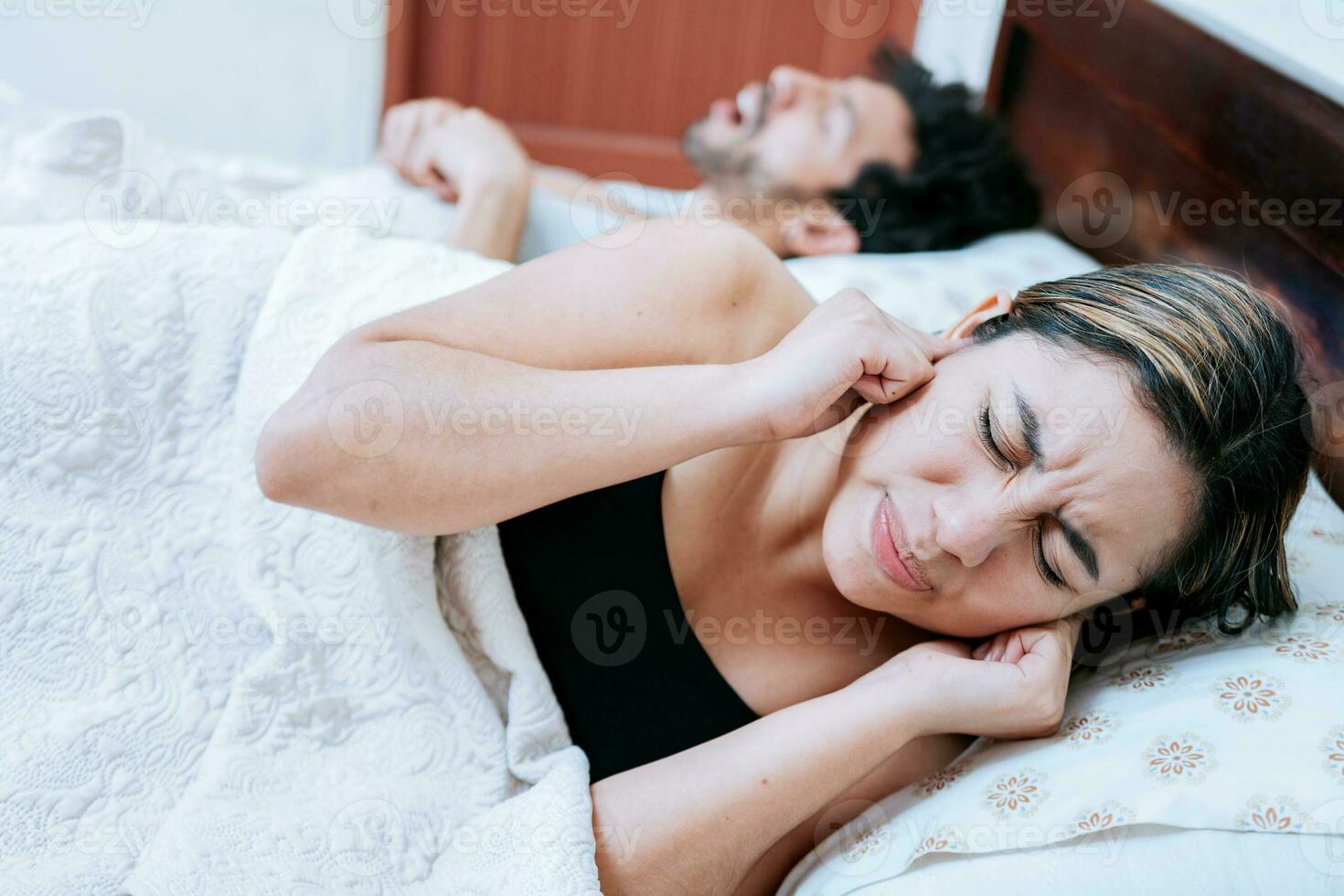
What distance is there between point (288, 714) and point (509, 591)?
23cm

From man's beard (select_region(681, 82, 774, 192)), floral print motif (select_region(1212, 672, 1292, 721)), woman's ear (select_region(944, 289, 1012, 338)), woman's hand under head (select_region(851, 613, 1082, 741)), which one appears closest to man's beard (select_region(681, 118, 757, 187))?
man's beard (select_region(681, 82, 774, 192))

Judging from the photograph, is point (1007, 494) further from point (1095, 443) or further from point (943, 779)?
point (943, 779)

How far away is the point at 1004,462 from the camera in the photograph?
0.96m

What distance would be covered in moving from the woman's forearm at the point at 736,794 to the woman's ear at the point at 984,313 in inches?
14.7

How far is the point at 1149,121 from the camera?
1670mm

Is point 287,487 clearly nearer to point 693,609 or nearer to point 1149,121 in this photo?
point 693,609

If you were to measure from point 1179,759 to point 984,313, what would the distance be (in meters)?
0.47

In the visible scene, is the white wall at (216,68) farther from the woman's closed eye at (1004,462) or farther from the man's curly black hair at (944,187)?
the woman's closed eye at (1004,462)

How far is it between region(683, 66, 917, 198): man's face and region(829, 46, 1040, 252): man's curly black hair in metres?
0.04

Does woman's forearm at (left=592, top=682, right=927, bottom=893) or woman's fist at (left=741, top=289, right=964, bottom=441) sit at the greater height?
woman's fist at (left=741, top=289, right=964, bottom=441)

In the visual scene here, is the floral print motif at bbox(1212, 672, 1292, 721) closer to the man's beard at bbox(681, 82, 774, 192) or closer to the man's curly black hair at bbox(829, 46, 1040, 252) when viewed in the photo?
the man's curly black hair at bbox(829, 46, 1040, 252)

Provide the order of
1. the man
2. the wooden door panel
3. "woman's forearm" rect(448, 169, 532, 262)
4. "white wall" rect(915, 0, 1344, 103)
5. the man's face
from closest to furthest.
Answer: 1. "white wall" rect(915, 0, 1344, 103)
2. "woman's forearm" rect(448, 169, 532, 262)
3. the man
4. the man's face
5. the wooden door panel

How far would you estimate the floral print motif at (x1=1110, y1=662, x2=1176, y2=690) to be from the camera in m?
1.04

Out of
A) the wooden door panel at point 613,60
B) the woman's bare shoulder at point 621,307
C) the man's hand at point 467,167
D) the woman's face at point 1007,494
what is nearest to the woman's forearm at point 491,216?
the man's hand at point 467,167
